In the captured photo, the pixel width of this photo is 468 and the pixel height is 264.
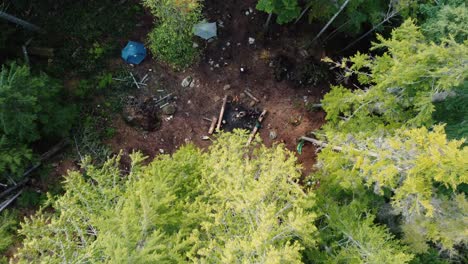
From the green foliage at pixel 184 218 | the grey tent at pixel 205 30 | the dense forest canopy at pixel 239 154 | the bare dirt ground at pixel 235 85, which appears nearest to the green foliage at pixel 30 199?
the dense forest canopy at pixel 239 154

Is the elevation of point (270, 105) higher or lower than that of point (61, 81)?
lower

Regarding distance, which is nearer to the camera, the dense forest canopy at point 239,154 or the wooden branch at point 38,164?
the dense forest canopy at point 239,154

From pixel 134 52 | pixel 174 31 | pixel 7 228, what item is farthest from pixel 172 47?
pixel 7 228

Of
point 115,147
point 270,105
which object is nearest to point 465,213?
point 270,105

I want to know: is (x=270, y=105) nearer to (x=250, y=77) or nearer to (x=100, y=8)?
(x=250, y=77)

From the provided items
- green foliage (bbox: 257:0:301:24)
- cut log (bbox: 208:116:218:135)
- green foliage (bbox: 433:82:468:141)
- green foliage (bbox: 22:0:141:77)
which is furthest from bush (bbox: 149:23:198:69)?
green foliage (bbox: 433:82:468:141)

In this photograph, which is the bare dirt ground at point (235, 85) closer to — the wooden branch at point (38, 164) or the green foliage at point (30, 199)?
the wooden branch at point (38, 164)
